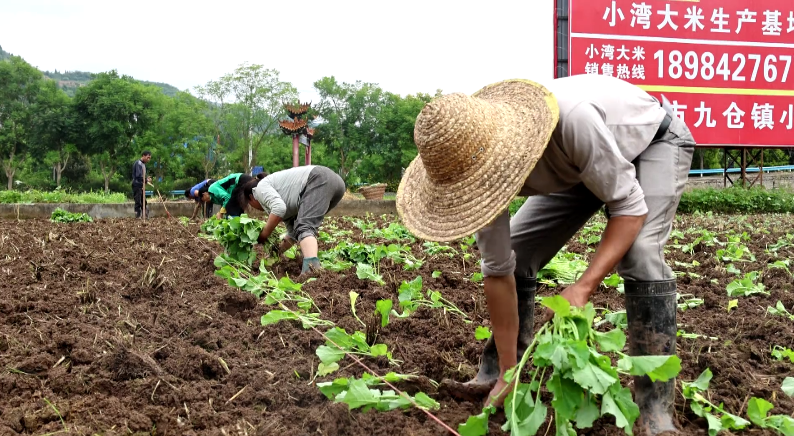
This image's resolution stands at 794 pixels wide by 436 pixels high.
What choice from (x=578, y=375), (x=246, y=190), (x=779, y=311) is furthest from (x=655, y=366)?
(x=246, y=190)

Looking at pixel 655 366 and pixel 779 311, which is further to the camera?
pixel 779 311

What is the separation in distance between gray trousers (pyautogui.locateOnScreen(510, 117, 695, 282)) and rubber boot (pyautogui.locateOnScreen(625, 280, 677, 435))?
0.05 metres

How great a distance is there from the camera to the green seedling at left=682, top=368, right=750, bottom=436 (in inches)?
85.0

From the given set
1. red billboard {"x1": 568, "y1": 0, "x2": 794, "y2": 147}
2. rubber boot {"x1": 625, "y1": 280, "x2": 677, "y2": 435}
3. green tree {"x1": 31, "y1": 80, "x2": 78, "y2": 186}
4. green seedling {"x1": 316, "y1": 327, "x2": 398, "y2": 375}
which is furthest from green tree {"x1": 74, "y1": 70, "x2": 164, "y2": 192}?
rubber boot {"x1": 625, "y1": 280, "x2": 677, "y2": 435}

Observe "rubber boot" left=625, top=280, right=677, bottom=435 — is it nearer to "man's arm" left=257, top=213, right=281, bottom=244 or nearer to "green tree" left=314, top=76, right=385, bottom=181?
"man's arm" left=257, top=213, right=281, bottom=244

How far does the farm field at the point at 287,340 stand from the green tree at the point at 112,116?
38.7 metres

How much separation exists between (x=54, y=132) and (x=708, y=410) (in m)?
44.9

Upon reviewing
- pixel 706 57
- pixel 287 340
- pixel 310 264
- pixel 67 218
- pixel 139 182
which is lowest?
pixel 67 218

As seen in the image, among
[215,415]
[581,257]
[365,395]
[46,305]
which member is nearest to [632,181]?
[365,395]

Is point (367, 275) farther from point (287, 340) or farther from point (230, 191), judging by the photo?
point (230, 191)

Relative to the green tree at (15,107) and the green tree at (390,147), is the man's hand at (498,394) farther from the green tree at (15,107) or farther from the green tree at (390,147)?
the green tree at (15,107)

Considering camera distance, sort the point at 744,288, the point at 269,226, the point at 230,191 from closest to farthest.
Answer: the point at 744,288 → the point at 269,226 → the point at 230,191

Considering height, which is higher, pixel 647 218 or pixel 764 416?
pixel 647 218

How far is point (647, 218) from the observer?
228 cm
